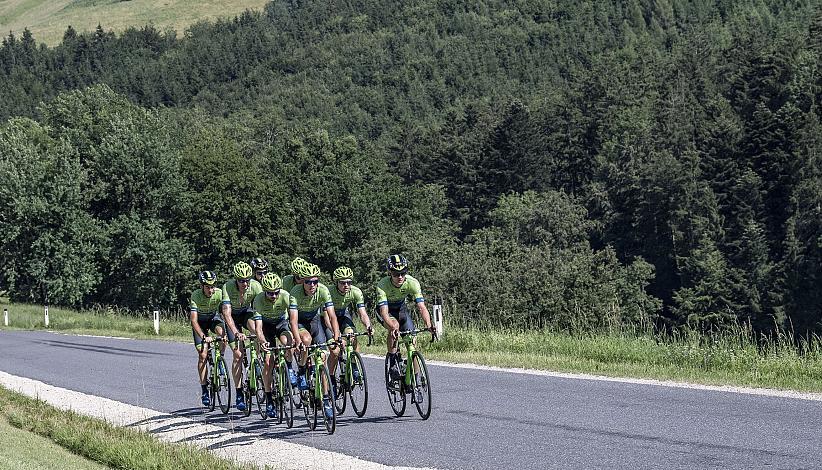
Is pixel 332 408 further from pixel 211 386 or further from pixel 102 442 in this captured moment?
pixel 211 386

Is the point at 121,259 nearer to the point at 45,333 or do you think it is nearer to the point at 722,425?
the point at 45,333

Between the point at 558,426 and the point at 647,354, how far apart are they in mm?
6496

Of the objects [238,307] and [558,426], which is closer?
[558,426]

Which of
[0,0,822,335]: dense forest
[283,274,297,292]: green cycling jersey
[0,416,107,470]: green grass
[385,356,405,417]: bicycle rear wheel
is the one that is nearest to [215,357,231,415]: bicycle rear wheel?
[283,274,297,292]: green cycling jersey

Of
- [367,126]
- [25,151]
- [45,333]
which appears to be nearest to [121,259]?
[25,151]

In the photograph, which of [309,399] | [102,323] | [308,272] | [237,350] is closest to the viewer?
[309,399]

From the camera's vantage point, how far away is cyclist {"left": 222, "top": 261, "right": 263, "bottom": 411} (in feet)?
48.4

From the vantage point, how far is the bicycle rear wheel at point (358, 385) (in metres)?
13.4

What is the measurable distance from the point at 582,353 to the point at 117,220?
5298cm

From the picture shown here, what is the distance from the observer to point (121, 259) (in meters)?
68.1

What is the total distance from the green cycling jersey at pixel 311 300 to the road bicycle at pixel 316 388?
0.54 metres

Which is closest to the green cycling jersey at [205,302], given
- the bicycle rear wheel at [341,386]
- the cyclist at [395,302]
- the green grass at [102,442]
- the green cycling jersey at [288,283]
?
the green cycling jersey at [288,283]

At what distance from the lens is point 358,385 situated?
13.6m

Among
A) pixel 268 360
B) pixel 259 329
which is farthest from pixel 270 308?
pixel 268 360
